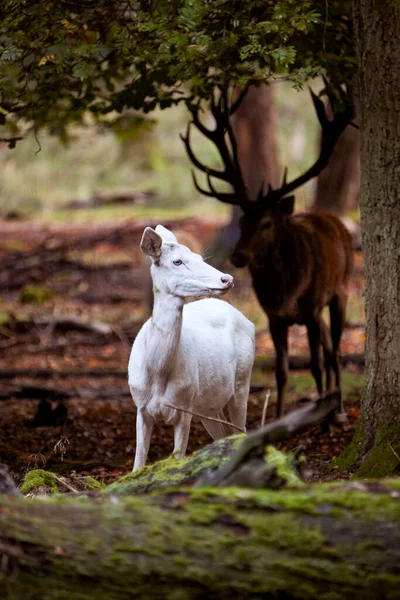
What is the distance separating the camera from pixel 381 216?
564 cm

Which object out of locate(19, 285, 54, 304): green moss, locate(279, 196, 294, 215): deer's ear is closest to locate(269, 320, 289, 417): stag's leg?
locate(279, 196, 294, 215): deer's ear

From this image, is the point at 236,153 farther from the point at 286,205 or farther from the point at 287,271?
the point at 287,271

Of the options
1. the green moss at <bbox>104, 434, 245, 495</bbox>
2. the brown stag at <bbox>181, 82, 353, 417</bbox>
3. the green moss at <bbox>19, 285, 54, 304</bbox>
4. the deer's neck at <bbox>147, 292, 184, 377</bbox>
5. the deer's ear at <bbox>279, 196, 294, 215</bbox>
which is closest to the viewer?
the green moss at <bbox>104, 434, 245, 495</bbox>

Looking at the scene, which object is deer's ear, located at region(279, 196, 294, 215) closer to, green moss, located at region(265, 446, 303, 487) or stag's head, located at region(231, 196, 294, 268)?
stag's head, located at region(231, 196, 294, 268)

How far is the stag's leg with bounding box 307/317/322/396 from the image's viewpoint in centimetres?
829

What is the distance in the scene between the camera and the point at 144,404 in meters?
5.35

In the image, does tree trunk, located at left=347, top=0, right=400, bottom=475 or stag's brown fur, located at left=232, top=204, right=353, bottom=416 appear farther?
stag's brown fur, located at left=232, top=204, right=353, bottom=416

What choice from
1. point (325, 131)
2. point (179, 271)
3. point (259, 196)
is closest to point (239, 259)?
point (259, 196)

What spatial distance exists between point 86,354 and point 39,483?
701cm

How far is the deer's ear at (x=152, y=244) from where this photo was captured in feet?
16.5

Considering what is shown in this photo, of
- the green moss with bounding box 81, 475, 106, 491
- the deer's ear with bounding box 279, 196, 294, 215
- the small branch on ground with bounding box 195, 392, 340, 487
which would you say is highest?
the deer's ear with bounding box 279, 196, 294, 215

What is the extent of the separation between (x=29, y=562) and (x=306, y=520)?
3.18ft

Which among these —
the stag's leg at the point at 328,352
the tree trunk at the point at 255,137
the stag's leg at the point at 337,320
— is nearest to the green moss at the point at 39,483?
the stag's leg at the point at 328,352

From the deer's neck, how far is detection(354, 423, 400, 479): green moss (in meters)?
1.36
